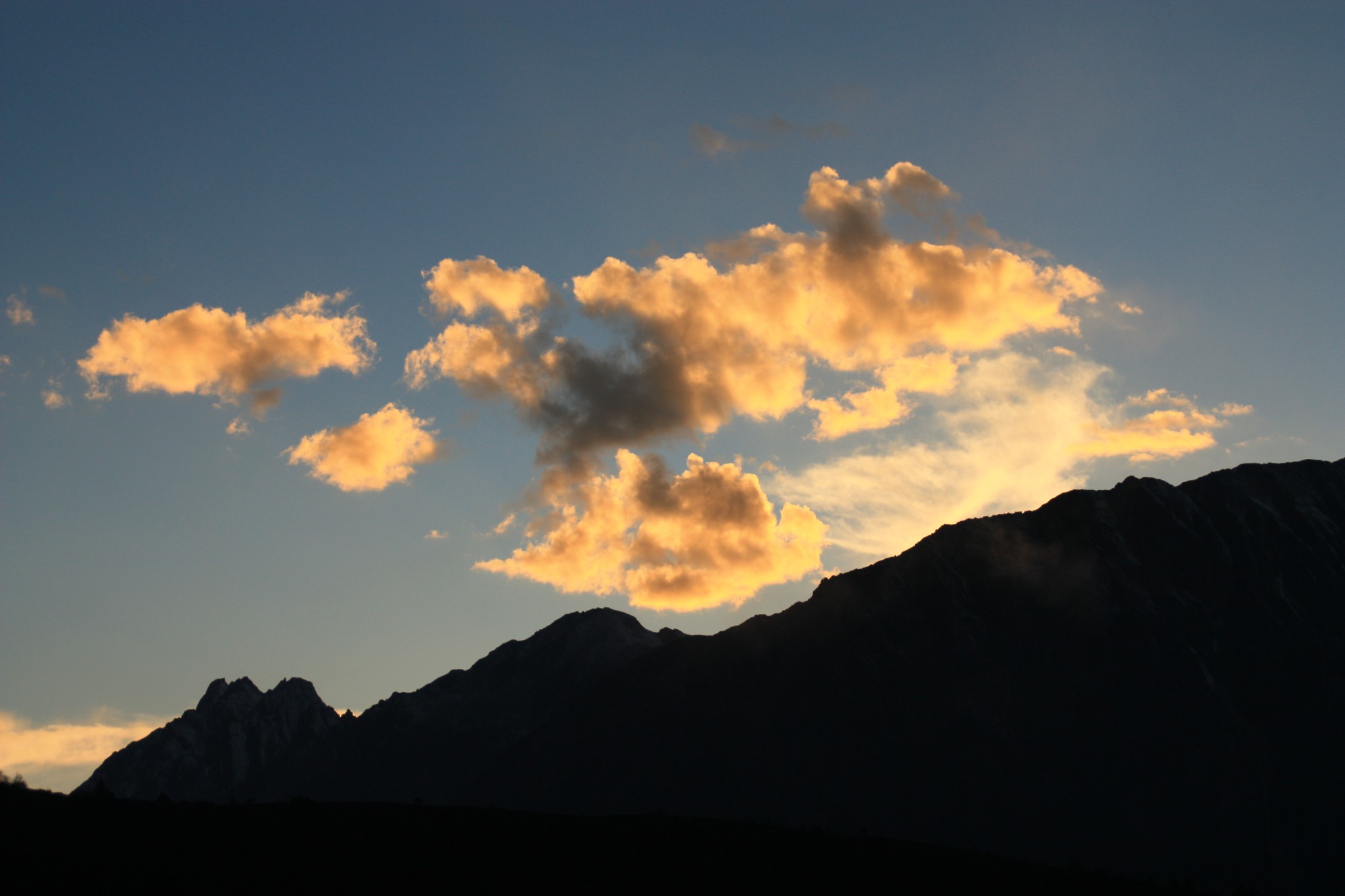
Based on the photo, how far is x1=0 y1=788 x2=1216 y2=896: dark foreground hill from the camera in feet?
180

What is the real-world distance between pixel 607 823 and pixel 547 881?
1300 cm

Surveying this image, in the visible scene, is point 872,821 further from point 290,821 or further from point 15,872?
point 15,872

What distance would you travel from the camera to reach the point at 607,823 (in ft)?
232

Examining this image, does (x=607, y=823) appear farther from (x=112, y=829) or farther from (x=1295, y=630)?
(x=1295, y=630)

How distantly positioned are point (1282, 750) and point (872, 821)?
71.0 m

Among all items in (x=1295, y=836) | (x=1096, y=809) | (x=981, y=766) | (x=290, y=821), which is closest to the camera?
(x=290, y=821)

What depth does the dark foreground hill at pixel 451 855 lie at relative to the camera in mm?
54719

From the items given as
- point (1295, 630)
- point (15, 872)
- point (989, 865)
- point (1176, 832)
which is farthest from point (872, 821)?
point (15, 872)

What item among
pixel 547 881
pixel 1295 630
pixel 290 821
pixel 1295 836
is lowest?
pixel 1295 836

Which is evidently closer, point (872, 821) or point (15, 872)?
point (15, 872)

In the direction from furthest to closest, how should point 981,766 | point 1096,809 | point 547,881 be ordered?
point 981,766, point 1096,809, point 547,881

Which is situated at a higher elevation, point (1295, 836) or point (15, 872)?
point (15, 872)

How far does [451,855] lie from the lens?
60719 mm

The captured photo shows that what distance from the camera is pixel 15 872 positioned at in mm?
50562
